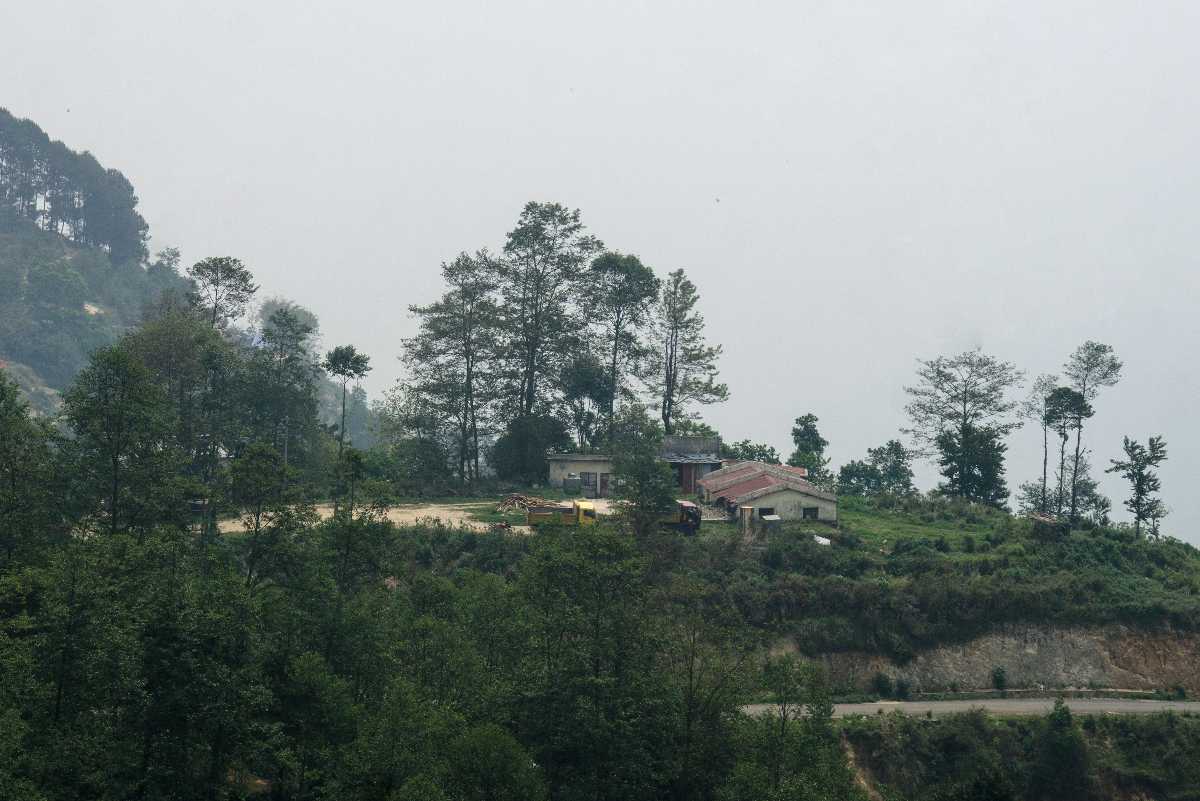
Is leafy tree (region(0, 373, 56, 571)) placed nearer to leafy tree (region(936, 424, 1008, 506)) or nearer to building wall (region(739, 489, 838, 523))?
building wall (region(739, 489, 838, 523))

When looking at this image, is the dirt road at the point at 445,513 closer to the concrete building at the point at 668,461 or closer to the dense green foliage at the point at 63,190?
the concrete building at the point at 668,461

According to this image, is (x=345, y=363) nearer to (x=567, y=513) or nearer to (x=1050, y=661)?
(x=567, y=513)

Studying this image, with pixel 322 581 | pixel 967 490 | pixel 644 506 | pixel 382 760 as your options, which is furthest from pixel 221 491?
pixel 967 490

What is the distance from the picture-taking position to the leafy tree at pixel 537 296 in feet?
172

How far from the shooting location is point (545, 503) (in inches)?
1714

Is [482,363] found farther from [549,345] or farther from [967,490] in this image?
[967,490]

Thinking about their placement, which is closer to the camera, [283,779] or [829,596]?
[283,779]

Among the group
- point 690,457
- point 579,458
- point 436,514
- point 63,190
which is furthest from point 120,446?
point 63,190

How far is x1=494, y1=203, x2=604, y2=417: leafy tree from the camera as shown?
52469 mm

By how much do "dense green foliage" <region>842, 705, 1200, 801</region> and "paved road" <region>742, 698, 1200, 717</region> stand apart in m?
0.91

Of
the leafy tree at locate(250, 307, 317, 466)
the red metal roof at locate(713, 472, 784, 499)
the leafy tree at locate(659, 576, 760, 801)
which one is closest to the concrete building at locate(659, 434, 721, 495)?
the red metal roof at locate(713, 472, 784, 499)

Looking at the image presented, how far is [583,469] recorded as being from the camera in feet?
161

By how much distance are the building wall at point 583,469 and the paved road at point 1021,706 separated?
20.1m

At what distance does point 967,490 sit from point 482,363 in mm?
26764
